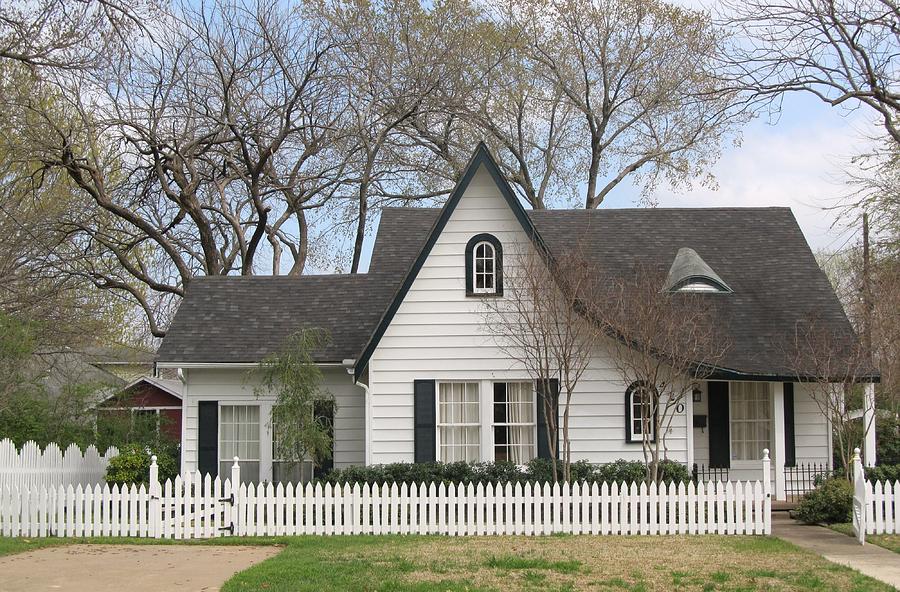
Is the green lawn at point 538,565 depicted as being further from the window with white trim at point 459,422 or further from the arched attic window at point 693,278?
the arched attic window at point 693,278

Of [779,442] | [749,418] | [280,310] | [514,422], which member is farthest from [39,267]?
[779,442]

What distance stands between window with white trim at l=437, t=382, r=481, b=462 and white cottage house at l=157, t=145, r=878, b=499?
27 mm

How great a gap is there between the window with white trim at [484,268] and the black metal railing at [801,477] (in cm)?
686

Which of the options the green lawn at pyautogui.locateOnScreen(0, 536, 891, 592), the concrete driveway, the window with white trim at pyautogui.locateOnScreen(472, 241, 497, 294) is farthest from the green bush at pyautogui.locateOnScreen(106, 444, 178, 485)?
the window with white trim at pyautogui.locateOnScreen(472, 241, 497, 294)

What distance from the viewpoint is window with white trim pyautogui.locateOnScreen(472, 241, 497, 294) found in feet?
64.3

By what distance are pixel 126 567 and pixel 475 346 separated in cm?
810

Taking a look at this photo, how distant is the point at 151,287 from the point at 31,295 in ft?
27.4

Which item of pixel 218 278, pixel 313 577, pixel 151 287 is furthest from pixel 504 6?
pixel 313 577

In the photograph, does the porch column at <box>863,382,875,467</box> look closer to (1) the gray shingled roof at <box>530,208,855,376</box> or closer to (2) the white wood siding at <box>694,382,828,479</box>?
(2) the white wood siding at <box>694,382,828,479</box>

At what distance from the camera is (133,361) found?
132ft

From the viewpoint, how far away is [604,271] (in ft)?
71.5

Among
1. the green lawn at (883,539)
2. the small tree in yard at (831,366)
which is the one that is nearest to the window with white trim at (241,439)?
the small tree in yard at (831,366)

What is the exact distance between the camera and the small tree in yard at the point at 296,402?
63.4ft

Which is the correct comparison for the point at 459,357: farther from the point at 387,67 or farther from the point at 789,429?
the point at 387,67
